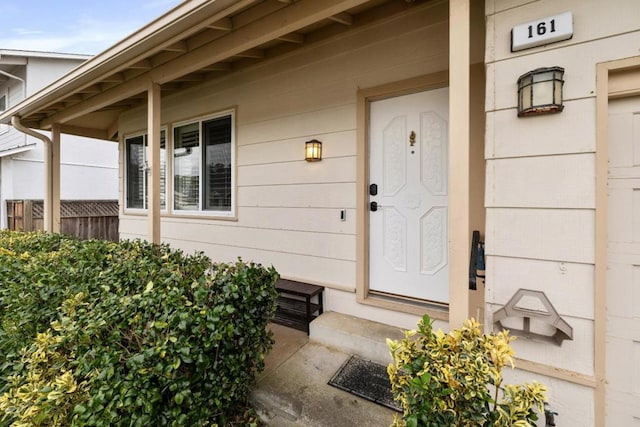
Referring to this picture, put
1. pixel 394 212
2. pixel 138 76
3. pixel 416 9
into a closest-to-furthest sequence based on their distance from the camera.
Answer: pixel 416 9 < pixel 394 212 < pixel 138 76

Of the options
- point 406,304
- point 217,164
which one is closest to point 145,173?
point 217,164

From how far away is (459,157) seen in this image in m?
1.66

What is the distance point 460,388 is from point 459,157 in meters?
1.10

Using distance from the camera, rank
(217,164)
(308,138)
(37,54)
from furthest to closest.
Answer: (37,54)
(217,164)
(308,138)

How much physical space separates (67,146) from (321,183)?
32.5ft

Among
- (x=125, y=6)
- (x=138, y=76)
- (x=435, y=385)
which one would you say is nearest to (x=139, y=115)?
(x=138, y=76)

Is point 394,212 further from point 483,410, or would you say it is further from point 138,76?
point 138,76

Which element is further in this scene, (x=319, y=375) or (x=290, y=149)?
(x=290, y=149)

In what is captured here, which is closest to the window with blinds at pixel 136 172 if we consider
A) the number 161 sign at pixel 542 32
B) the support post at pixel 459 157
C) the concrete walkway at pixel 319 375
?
the concrete walkway at pixel 319 375

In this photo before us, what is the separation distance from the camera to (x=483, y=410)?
1189 mm

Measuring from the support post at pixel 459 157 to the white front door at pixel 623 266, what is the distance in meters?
0.69

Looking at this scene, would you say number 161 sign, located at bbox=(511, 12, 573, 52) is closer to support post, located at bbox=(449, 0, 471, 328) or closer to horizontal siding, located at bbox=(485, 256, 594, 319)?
support post, located at bbox=(449, 0, 471, 328)

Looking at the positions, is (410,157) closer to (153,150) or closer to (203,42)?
(203,42)

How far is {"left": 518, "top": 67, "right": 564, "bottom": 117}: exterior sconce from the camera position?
153 centimetres
